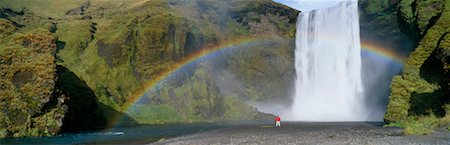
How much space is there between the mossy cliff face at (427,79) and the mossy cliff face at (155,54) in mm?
39984

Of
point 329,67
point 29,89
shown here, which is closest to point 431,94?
point 29,89

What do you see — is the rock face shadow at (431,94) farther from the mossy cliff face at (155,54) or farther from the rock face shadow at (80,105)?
the rock face shadow at (80,105)

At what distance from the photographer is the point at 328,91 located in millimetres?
97562

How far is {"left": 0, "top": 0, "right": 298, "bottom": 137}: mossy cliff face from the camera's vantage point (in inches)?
3043

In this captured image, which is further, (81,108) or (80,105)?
(80,105)

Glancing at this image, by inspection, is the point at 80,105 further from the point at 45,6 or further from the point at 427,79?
the point at 45,6

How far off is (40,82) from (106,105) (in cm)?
3053

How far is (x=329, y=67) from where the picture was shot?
98188mm

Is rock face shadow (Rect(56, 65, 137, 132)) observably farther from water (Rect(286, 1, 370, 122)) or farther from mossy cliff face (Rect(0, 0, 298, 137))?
water (Rect(286, 1, 370, 122))

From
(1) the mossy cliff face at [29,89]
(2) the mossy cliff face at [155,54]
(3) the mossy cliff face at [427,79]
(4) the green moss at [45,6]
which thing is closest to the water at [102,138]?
(1) the mossy cliff face at [29,89]

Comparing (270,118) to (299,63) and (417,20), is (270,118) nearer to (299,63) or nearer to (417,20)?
(299,63)

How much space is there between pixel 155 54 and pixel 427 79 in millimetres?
62814

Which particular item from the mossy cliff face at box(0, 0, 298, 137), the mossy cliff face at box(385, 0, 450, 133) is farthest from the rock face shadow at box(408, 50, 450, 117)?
the mossy cliff face at box(0, 0, 298, 137)

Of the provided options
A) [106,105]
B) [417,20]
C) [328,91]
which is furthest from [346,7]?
[106,105]
